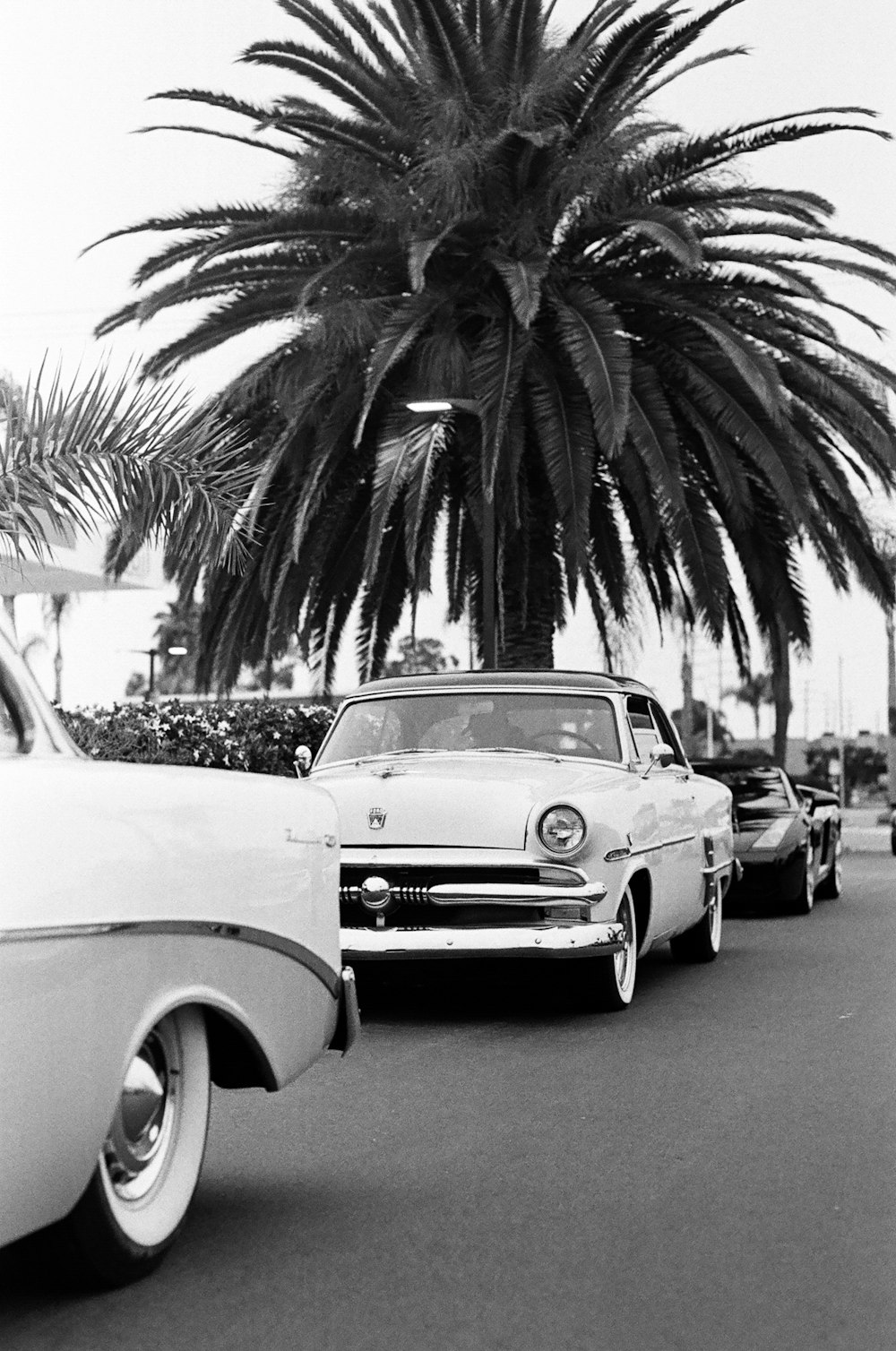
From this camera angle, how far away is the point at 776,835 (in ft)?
50.6

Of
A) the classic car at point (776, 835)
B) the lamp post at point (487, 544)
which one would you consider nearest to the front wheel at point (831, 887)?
the classic car at point (776, 835)

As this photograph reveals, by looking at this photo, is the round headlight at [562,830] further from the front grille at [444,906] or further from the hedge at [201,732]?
the hedge at [201,732]

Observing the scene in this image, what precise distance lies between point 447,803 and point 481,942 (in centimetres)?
71

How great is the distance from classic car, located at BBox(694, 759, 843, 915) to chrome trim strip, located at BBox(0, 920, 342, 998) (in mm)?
10498

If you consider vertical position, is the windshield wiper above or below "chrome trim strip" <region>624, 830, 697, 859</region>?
above

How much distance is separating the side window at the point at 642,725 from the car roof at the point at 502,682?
0.38 feet

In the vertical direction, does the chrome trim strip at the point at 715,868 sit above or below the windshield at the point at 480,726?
below

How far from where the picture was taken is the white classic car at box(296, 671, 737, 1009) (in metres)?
8.27

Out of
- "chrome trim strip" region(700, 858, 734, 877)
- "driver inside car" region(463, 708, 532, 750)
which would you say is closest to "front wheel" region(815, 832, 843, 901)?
"chrome trim strip" region(700, 858, 734, 877)

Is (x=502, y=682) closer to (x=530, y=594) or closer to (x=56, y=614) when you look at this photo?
(x=530, y=594)

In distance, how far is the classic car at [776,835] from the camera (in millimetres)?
15312

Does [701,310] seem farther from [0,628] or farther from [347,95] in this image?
[0,628]

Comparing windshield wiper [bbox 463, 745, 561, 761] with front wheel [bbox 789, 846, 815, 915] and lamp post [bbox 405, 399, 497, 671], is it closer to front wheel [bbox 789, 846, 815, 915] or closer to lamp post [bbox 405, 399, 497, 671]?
front wheel [bbox 789, 846, 815, 915]

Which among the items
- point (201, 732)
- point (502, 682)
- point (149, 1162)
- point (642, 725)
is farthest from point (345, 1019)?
point (201, 732)
